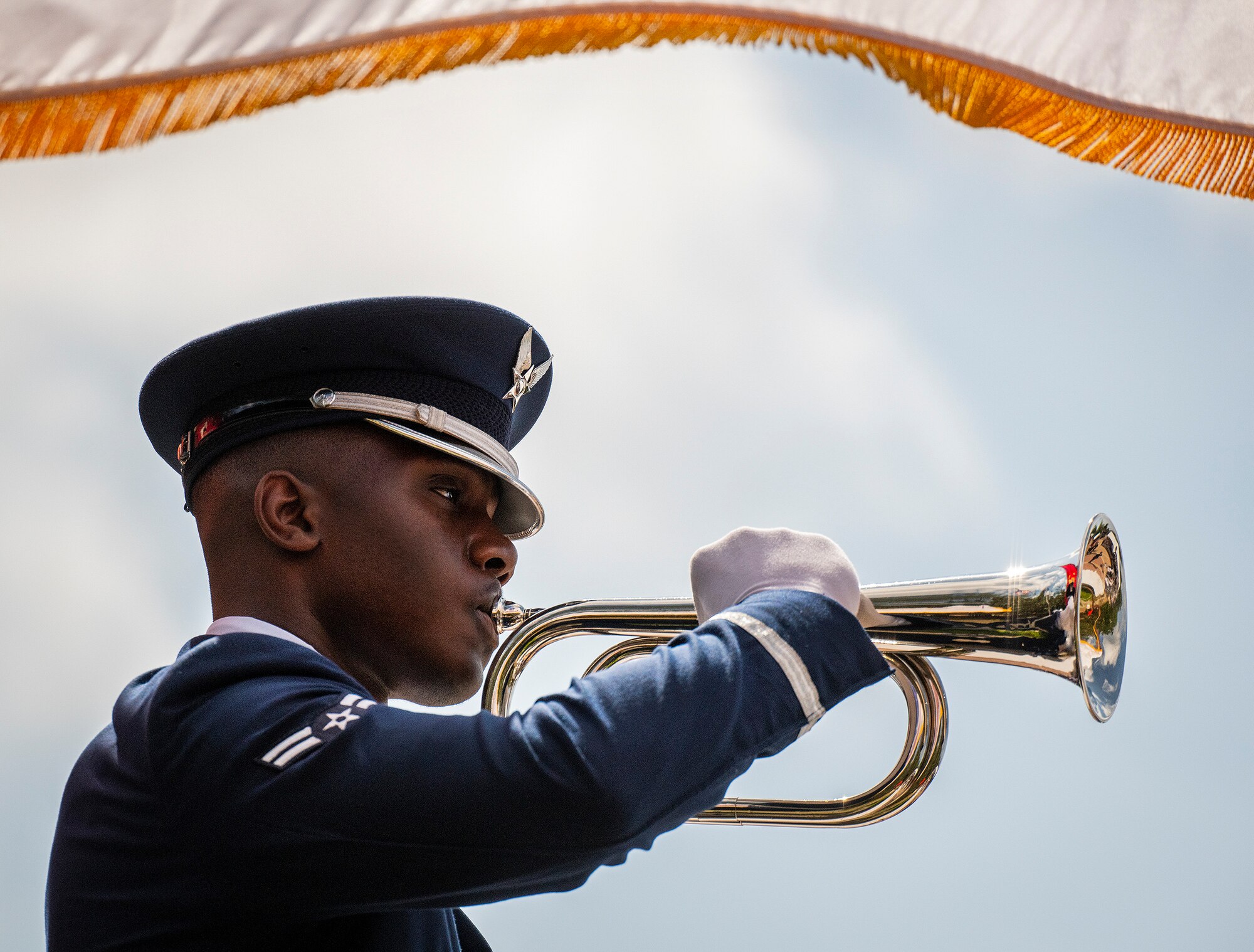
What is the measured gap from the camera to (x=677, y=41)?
7.16 feet

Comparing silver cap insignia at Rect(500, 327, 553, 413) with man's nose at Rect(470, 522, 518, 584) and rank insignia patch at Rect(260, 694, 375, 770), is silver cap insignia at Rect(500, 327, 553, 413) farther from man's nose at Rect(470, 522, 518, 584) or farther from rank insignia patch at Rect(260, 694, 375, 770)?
rank insignia patch at Rect(260, 694, 375, 770)

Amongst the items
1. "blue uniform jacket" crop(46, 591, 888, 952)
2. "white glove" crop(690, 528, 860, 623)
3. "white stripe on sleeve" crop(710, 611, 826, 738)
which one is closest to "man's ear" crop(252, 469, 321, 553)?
"blue uniform jacket" crop(46, 591, 888, 952)

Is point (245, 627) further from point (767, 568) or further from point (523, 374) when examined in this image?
point (523, 374)

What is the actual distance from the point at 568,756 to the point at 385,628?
0.94 m

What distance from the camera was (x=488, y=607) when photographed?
3002 millimetres

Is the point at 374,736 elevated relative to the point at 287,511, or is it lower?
lower

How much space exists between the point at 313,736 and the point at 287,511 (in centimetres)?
91

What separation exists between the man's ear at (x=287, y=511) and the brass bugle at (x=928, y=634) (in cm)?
71

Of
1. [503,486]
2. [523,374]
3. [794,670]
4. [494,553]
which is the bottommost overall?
[794,670]

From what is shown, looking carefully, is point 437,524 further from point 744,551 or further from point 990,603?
point 990,603

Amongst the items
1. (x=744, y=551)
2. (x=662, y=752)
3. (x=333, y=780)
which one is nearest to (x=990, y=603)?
(x=744, y=551)

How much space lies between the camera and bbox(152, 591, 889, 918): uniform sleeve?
1.96 m

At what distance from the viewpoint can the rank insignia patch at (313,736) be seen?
2.02 meters

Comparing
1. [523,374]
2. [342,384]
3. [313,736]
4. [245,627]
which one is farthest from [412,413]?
[313,736]
